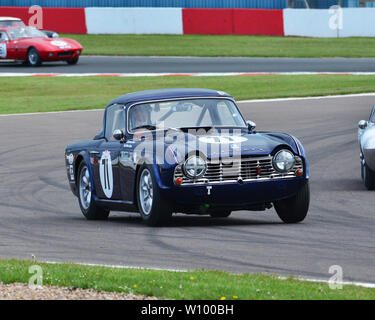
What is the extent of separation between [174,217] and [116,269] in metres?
3.96

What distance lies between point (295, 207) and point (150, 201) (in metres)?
1.52

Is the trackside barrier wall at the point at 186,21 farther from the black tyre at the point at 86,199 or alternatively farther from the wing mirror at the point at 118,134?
the wing mirror at the point at 118,134

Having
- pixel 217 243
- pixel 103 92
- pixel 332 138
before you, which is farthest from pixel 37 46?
pixel 217 243

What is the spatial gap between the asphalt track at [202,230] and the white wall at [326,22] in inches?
925

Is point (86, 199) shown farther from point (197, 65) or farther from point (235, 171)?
point (197, 65)

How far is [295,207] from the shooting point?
34.6 ft

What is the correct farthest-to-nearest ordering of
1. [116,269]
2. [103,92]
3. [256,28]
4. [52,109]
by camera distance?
1. [256,28]
2. [103,92]
3. [52,109]
4. [116,269]

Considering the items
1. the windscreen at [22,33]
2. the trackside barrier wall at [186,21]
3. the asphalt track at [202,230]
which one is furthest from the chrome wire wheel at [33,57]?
the asphalt track at [202,230]

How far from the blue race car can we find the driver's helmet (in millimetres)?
11

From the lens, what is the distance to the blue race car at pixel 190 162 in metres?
10.1

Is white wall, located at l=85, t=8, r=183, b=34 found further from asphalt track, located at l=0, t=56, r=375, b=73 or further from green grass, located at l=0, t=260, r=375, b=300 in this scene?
green grass, located at l=0, t=260, r=375, b=300

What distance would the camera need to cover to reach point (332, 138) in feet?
60.7
